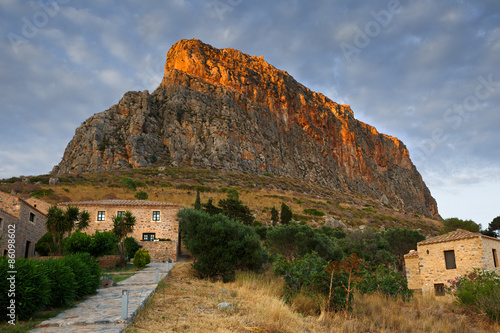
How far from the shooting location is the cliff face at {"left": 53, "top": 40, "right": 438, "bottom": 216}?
67000 millimetres

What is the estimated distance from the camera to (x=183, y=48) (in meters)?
92.0

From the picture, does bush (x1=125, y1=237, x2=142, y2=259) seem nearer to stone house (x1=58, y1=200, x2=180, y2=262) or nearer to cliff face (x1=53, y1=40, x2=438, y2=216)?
stone house (x1=58, y1=200, x2=180, y2=262)

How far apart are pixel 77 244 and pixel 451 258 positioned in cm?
1992

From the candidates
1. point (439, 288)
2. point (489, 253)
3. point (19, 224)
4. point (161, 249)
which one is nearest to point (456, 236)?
point (489, 253)

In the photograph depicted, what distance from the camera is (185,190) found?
48406 millimetres

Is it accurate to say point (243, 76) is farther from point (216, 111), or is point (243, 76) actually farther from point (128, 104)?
point (128, 104)

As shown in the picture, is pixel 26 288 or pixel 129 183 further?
pixel 129 183

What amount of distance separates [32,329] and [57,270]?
7.67 feet

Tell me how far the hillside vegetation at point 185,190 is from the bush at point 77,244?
723 inches

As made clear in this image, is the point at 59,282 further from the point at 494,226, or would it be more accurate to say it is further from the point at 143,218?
the point at 494,226

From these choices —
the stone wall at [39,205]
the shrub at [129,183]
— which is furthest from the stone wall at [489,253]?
the shrub at [129,183]

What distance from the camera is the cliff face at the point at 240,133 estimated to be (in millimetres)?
67000

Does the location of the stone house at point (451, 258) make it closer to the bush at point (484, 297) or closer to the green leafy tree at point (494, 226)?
the bush at point (484, 297)

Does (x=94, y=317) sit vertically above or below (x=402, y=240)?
above
